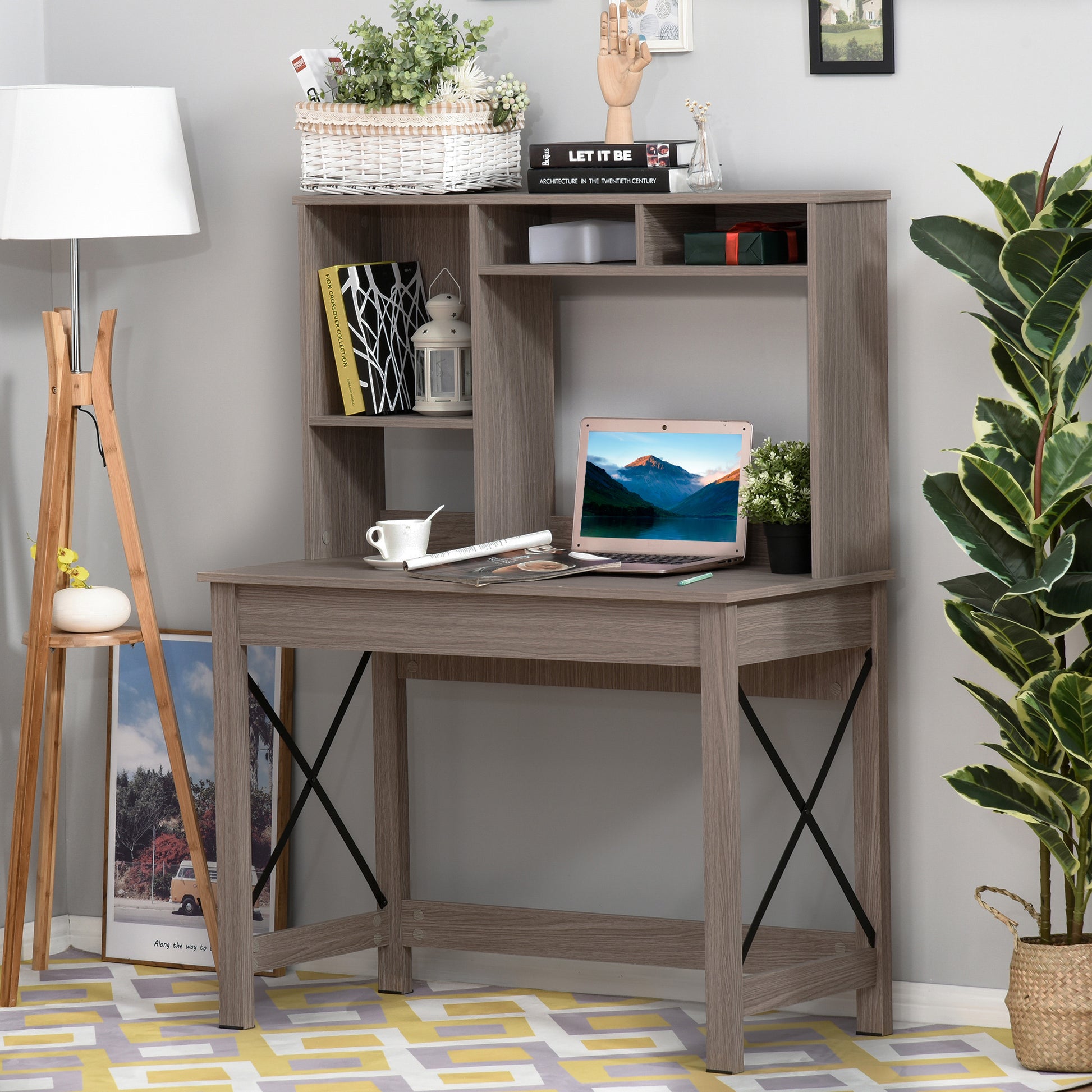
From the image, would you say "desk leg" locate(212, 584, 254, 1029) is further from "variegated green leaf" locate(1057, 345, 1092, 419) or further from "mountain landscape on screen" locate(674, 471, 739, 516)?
"variegated green leaf" locate(1057, 345, 1092, 419)

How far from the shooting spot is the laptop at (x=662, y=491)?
332 cm

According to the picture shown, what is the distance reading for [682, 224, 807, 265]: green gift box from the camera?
3109 mm

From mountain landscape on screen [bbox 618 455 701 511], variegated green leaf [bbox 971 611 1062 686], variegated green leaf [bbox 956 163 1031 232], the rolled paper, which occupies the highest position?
variegated green leaf [bbox 956 163 1031 232]

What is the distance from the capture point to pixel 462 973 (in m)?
3.75

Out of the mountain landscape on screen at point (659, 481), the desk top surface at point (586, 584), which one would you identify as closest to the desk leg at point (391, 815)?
the desk top surface at point (586, 584)

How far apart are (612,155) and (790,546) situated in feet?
2.49

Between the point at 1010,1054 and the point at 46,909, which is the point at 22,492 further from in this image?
the point at 1010,1054

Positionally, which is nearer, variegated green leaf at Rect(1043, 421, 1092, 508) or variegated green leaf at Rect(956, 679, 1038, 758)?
variegated green leaf at Rect(1043, 421, 1092, 508)

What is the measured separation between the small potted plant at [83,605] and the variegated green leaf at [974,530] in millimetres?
1687

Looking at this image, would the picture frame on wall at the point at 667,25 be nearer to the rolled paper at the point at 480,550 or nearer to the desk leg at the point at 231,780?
the rolled paper at the point at 480,550

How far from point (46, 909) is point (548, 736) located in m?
1.17

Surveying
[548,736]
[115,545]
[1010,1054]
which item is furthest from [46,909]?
[1010,1054]

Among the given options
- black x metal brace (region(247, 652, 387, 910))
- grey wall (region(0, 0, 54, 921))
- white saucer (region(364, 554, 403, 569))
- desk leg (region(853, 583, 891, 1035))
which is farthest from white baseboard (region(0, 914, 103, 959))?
desk leg (region(853, 583, 891, 1035))

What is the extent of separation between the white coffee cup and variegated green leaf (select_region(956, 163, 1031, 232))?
44.2 inches
